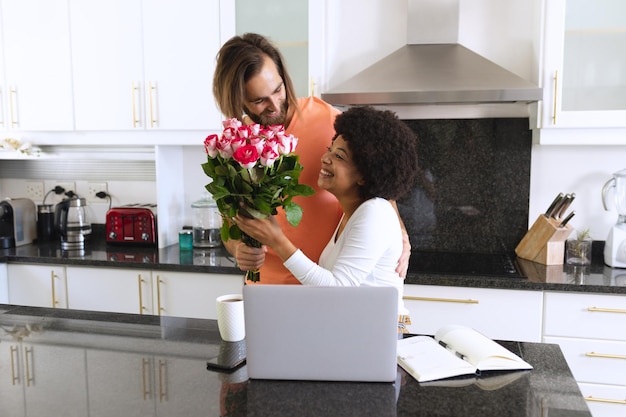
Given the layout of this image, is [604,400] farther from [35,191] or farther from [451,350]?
[35,191]

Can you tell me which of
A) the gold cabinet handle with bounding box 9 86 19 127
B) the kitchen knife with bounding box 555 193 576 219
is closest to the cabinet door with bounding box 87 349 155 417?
the kitchen knife with bounding box 555 193 576 219

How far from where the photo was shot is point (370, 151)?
1.40m

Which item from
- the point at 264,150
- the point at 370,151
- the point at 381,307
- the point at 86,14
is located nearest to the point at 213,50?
the point at 86,14

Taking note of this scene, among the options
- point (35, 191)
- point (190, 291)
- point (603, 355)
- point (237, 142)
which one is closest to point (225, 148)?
point (237, 142)

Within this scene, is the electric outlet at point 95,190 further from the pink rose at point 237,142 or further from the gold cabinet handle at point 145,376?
the pink rose at point 237,142

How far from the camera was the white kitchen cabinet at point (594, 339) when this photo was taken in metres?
2.29

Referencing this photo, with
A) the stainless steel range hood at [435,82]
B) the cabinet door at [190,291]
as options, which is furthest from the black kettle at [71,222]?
the stainless steel range hood at [435,82]

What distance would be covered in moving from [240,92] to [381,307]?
2.36 ft

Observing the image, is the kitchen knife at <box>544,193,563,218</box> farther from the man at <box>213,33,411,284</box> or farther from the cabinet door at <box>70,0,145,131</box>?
the cabinet door at <box>70,0,145,131</box>

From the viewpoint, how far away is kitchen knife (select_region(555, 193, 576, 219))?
2.54 m

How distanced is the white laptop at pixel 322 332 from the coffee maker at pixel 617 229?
1.88 metres

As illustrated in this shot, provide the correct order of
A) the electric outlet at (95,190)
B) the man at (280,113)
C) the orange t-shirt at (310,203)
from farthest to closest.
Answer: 1. the electric outlet at (95,190)
2. the orange t-shirt at (310,203)
3. the man at (280,113)

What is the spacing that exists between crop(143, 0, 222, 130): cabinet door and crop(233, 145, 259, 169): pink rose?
175 centimetres

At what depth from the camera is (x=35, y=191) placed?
139 inches
